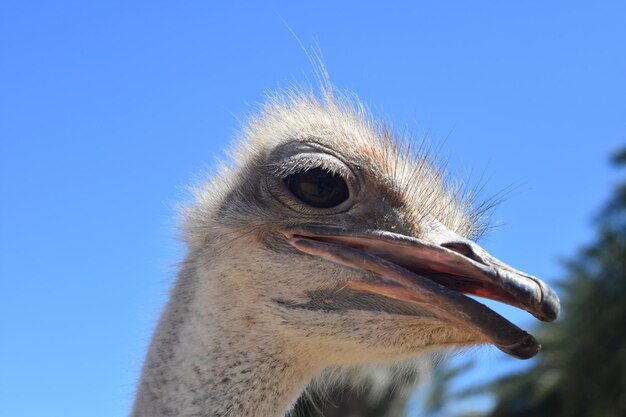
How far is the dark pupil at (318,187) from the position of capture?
320 centimetres

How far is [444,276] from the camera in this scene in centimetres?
285

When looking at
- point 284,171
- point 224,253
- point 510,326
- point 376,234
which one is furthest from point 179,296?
point 510,326

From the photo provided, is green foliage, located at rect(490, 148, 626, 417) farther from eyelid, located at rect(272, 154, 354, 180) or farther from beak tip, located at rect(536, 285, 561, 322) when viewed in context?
beak tip, located at rect(536, 285, 561, 322)

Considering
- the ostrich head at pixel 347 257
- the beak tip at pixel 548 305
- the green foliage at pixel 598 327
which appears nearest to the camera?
the beak tip at pixel 548 305

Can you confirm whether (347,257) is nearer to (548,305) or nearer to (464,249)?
(464,249)

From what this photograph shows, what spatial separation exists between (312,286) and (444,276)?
453 millimetres

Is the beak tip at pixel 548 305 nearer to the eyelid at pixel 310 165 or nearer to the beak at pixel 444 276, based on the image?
the beak at pixel 444 276

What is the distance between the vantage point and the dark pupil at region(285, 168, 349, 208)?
320 cm

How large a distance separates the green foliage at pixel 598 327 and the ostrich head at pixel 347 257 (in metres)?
16.8

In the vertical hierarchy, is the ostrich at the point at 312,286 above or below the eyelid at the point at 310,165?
below

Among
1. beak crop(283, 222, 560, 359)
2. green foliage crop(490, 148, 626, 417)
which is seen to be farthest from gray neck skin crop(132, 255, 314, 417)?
green foliage crop(490, 148, 626, 417)

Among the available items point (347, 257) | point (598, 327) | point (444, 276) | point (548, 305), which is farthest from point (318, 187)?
point (598, 327)

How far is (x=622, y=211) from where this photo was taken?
19.8 m

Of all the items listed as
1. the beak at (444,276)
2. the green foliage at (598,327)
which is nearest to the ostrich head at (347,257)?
the beak at (444,276)
